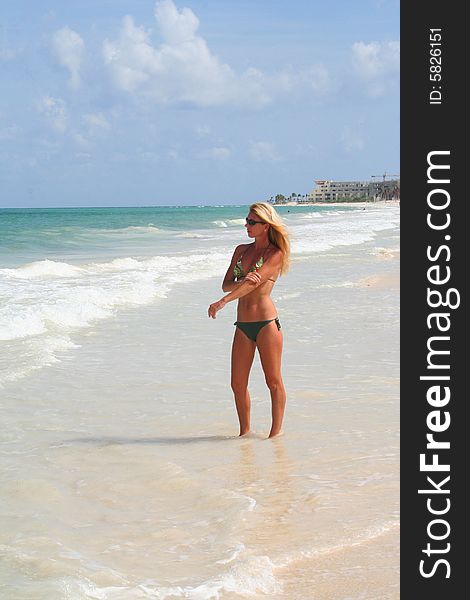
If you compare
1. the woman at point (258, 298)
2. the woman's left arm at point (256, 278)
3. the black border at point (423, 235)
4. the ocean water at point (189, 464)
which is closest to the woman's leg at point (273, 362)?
the woman at point (258, 298)

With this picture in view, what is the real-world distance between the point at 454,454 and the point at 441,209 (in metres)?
1.16

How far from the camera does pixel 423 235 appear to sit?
3.89m

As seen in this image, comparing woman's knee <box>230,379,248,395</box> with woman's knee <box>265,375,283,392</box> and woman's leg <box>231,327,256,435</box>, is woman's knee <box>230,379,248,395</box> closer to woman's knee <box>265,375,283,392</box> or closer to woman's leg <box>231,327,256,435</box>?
woman's leg <box>231,327,256,435</box>

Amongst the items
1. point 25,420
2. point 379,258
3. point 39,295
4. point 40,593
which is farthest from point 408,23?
point 379,258

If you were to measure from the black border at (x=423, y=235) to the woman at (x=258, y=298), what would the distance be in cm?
159

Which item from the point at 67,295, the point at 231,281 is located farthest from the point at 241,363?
the point at 67,295

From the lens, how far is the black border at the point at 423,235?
11.8ft

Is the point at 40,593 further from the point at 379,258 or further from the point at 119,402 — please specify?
the point at 379,258

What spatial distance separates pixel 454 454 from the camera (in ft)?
12.0

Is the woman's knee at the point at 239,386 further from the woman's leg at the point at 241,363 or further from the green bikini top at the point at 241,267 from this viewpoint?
the green bikini top at the point at 241,267

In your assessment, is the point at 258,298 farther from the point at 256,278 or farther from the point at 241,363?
the point at 241,363

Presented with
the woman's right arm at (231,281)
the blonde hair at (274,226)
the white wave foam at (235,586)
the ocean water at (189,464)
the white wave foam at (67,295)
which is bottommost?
the white wave foam at (235,586)

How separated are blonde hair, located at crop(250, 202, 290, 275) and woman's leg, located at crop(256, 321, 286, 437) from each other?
0.45 m

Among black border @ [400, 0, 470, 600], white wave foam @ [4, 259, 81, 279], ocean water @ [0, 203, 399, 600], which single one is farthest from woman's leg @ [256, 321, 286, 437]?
white wave foam @ [4, 259, 81, 279]
